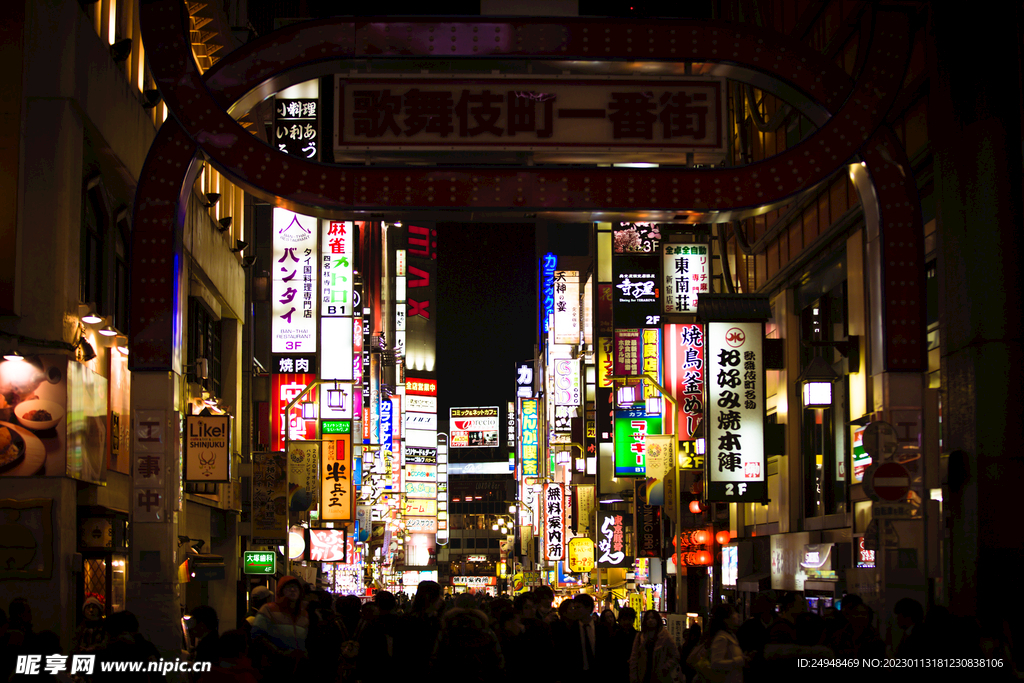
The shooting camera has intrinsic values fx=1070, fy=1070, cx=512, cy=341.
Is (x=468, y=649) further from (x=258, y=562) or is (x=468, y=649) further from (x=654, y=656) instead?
(x=258, y=562)

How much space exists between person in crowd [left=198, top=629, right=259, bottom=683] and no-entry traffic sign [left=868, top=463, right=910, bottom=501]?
6.97 meters

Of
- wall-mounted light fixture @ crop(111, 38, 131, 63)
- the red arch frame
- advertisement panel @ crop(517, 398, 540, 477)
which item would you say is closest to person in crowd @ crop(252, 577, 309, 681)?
the red arch frame

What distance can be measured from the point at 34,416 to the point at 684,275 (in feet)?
57.9

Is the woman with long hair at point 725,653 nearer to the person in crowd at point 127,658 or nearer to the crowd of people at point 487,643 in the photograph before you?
the crowd of people at point 487,643

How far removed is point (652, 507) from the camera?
33.7 m

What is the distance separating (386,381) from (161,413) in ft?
285

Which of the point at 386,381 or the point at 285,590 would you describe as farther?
the point at 386,381

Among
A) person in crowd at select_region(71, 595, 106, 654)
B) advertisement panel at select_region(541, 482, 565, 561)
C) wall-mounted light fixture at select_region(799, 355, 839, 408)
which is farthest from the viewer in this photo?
advertisement panel at select_region(541, 482, 565, 561)

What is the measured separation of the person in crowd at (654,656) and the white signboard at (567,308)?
49.1m

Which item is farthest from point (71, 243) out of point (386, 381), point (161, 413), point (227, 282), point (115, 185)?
point (386, 381)

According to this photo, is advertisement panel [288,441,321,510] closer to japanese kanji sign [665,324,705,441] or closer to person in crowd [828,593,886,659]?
japanese kanji sign [665,324,705,441]

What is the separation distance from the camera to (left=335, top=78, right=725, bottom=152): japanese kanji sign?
494 inches

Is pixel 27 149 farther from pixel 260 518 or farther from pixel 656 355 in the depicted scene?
pixel 656 355

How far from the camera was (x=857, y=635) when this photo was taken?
10.3 metres
